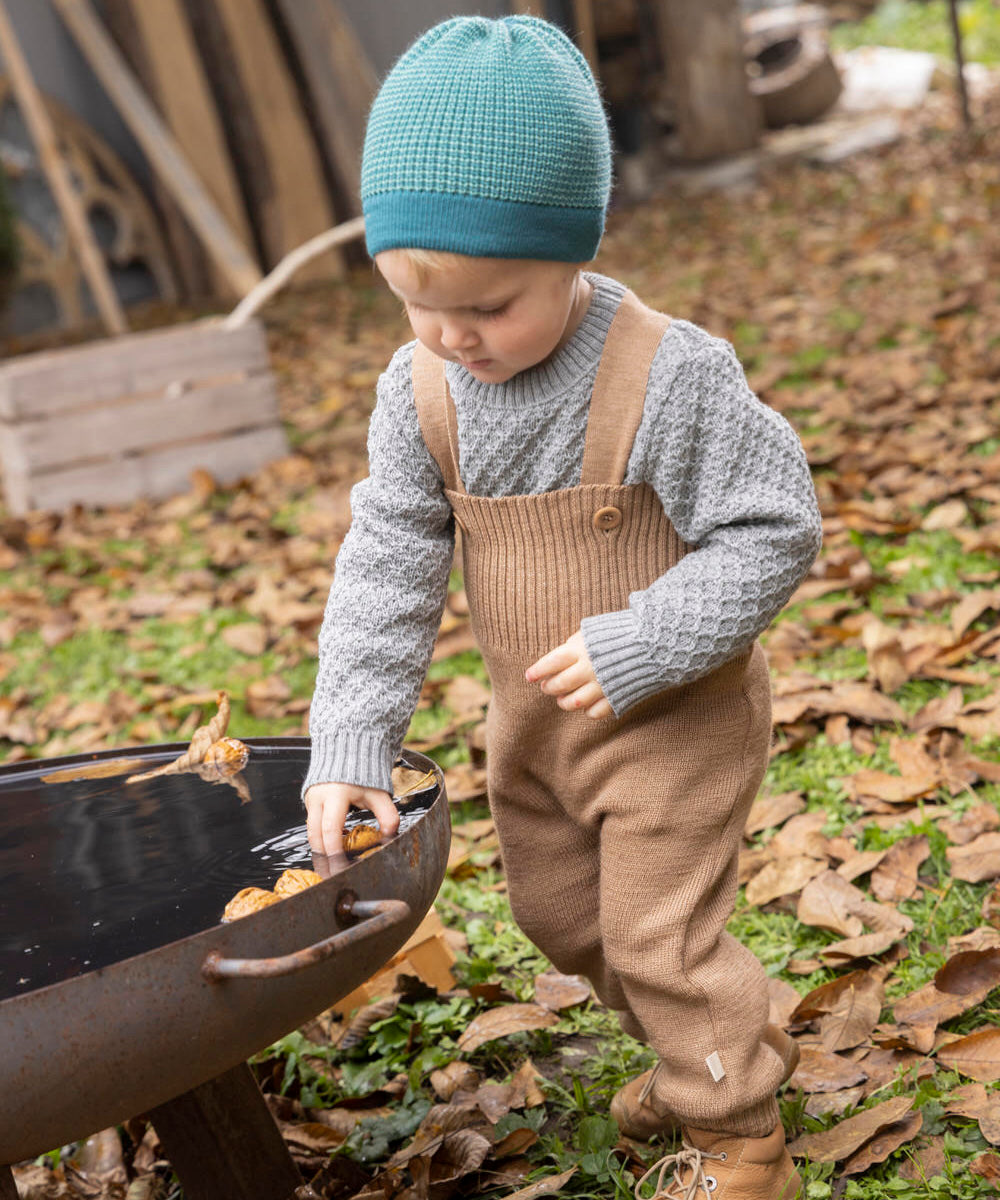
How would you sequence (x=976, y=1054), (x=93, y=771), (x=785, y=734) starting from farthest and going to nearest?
(x=785, y=734), (x=93, y=771), (x=976, y=1054)

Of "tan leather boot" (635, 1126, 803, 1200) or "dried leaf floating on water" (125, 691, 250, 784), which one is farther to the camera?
"dried leaf floating on water" (125, 691, 250, 784)

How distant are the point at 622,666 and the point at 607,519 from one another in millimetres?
200

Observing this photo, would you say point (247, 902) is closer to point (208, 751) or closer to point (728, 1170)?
point (208, 751)

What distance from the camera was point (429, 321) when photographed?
152 cm

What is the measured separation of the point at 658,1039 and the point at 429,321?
2.94ft

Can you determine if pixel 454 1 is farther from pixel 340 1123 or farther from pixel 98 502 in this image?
pixel 340 1123

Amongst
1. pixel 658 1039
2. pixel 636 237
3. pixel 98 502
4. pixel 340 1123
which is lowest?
pixel 636 237

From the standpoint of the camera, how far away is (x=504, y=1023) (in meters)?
2.21

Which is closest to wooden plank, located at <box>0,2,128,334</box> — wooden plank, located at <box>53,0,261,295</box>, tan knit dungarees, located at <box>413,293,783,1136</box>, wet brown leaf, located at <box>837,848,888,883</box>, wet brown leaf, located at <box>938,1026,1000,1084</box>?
wooden plank, located at <box>53,0,261,295</box>

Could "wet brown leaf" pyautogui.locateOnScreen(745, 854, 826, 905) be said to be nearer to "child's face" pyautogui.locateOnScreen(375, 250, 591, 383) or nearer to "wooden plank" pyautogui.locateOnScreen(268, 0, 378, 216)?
"child's face" pyautogui.locateOnScreen(375, 250, 591, 383)

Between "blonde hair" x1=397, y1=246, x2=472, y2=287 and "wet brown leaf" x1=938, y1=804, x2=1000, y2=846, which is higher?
"blonde hair" x1=397, y1=246, x2=472, y2=287

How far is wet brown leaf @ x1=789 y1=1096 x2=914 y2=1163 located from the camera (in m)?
1.79

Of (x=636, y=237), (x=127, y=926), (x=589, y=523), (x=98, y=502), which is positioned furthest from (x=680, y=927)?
(x=636, y=237)

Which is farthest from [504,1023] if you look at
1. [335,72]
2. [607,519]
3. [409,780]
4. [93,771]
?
[335,72]
